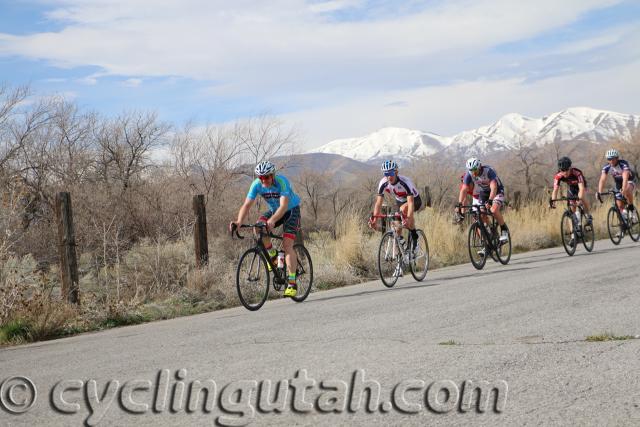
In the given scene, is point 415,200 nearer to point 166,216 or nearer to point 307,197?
point 166,216

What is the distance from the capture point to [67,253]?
1180cm

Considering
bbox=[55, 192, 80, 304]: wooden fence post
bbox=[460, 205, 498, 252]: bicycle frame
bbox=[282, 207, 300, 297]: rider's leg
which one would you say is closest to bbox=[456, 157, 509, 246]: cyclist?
bbox=[460, 205, 498, 252]: bicycle frame

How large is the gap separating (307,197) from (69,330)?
133 ft

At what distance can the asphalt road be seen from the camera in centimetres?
470

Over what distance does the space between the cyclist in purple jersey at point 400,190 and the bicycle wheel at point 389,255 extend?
1.14 ft

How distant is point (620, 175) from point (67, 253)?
45.4ft

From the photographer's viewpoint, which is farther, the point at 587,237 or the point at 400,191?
the point at 587,237

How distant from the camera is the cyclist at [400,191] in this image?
515 inches

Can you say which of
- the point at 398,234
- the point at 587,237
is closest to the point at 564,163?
the point at 587,237

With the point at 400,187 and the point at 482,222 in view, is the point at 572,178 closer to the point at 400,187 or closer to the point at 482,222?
the point at 482,222

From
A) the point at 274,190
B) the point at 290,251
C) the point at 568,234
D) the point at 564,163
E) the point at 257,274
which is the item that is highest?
the point at 564,163

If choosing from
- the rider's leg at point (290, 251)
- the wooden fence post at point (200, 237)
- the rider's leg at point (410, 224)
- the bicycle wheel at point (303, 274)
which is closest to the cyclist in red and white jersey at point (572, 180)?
the rider's leg at point (410, 224)

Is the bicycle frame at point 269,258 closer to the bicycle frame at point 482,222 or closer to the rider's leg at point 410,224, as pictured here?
the rider's leg at point 410,224

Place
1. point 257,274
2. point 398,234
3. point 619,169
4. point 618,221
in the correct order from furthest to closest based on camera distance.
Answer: point 618,221
point 619,169
point 398,234
point 257,274
